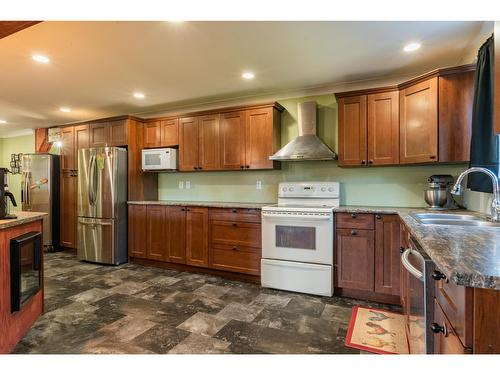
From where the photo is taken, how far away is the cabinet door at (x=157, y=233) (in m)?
3.91

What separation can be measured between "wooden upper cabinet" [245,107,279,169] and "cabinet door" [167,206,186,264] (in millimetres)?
1146

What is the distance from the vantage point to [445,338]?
39.0 inches

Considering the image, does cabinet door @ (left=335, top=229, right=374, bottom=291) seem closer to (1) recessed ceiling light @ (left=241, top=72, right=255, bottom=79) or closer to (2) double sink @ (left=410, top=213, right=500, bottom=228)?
(2) double sink @ (left=410, top=213, right=500, bottom=228)

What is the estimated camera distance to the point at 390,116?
297cm

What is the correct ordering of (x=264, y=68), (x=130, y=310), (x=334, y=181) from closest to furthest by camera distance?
(x=130, y=310) < (x=264, y=68) < (x=334, y=181)

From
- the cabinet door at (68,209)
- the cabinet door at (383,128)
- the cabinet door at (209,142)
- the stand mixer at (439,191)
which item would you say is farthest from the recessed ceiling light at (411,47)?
the cabinet door at (68,209)

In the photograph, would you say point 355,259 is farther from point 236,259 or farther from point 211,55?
point 211,55

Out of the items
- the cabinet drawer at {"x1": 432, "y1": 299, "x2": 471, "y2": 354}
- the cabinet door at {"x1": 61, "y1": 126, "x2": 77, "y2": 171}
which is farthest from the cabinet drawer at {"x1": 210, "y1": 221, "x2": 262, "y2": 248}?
the cabinet door at {"x1": 61, "y1": 126, "x2": 77, "y2": 171}

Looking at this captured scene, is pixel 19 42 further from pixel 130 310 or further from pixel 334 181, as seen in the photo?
pixel 334 181

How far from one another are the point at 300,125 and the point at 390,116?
104cm

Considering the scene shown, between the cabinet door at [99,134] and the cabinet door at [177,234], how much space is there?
1677 millimetres

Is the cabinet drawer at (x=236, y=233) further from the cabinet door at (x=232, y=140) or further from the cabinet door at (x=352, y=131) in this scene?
the cabinet door at (x=352, y=131)
